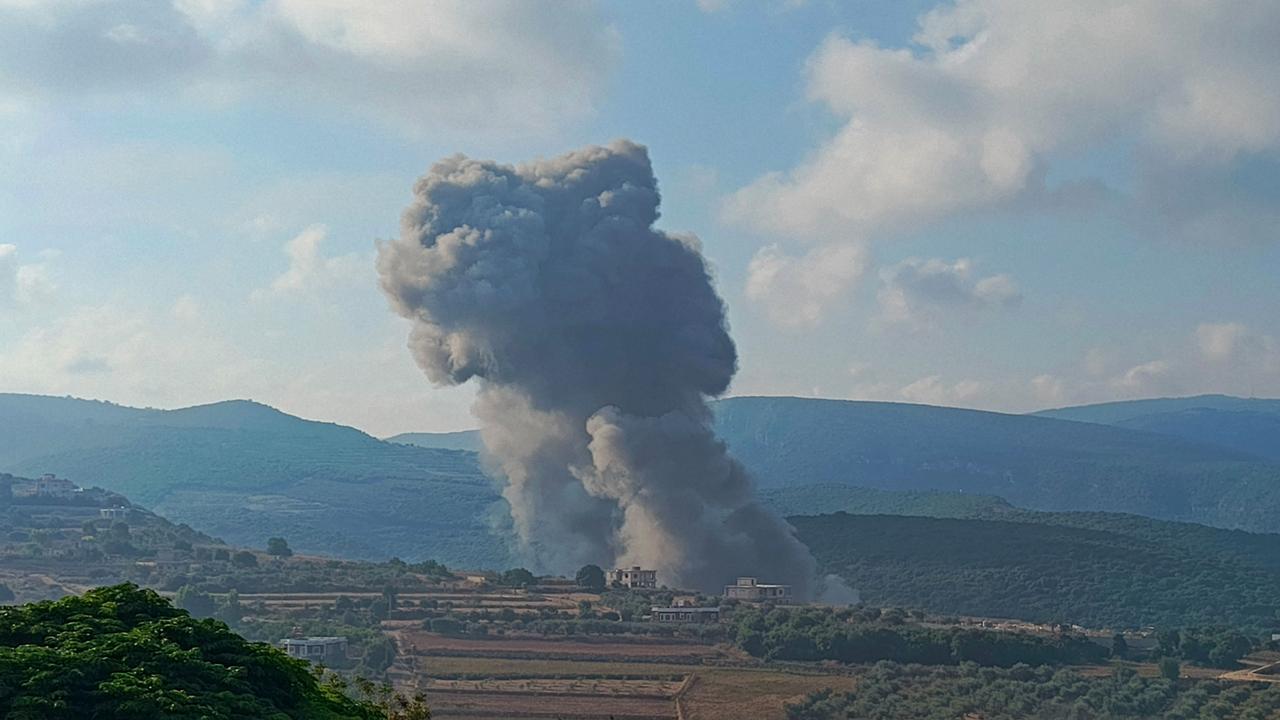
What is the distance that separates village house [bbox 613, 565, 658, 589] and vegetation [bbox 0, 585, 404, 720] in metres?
65.2

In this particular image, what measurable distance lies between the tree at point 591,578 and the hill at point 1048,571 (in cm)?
2116

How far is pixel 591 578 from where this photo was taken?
299ft

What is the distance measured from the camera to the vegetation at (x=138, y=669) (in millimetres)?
22156

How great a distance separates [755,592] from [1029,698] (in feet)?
93.4

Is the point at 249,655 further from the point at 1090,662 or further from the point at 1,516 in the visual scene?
the point at 1,516

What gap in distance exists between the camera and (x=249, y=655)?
24.8 metres

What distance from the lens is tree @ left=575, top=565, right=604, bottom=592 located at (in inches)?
3558

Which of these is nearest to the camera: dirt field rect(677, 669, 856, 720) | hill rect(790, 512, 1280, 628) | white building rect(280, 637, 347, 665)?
dirt field rect(677, 669, 856, 720)

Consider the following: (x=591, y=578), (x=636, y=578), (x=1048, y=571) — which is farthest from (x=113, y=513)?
(x=1048, y=571)

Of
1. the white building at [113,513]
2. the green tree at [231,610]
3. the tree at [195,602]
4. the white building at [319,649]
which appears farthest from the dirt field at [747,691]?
the white building at [113,513]

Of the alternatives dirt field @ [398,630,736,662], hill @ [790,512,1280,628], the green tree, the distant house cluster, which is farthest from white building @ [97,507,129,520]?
the distant house cluster

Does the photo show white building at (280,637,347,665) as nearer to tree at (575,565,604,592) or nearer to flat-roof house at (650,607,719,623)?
flat-roof house at (650,607,719,623)

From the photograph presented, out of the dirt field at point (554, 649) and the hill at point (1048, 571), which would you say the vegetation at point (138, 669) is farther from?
the hill at point (1048, 571)

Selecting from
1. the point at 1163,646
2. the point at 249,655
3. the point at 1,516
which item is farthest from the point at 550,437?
the point at 249,655
